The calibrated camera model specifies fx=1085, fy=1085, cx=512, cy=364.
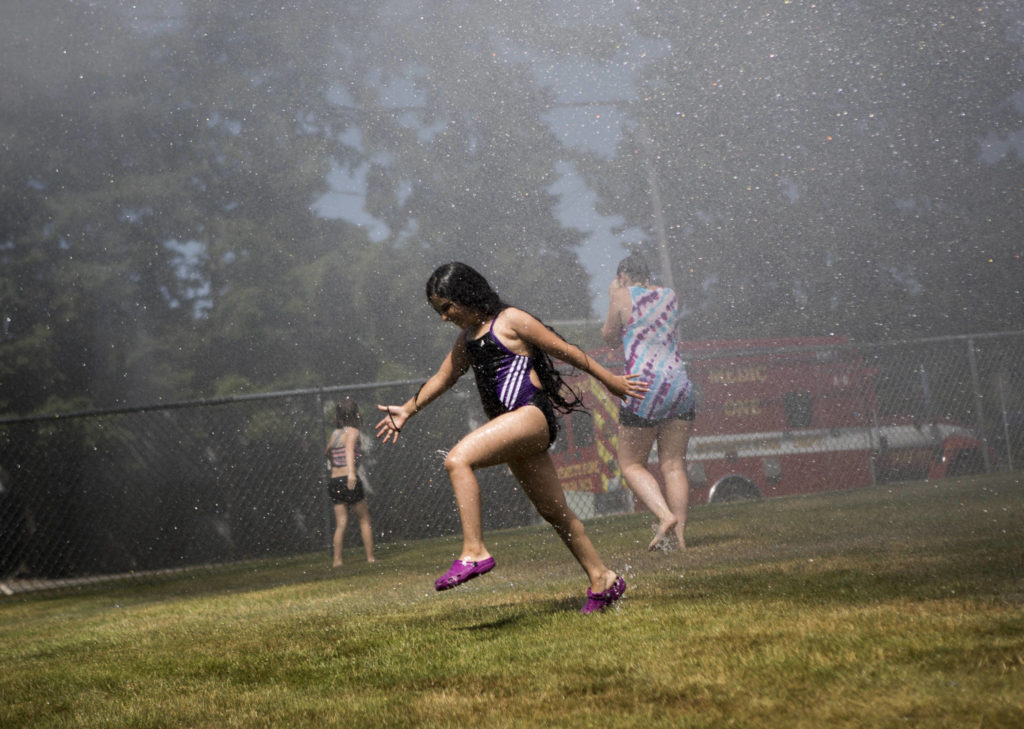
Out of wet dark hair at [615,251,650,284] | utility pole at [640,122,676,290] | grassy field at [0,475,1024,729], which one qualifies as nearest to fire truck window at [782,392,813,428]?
utility pole at [640,122,676,290]

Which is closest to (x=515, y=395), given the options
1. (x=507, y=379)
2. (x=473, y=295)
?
(x=507, y=379)

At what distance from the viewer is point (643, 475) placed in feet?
20.4

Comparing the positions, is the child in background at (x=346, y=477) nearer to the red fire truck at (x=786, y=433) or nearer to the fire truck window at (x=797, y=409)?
the red fire truck at (x=786, y=433)

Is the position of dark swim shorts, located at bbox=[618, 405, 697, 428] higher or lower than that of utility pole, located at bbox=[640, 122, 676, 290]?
lower

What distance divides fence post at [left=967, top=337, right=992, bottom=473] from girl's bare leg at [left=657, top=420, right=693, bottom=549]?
261 inches

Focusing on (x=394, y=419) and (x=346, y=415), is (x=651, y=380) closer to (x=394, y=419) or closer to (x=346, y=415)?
(x=394, y=419)

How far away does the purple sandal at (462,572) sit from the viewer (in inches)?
136

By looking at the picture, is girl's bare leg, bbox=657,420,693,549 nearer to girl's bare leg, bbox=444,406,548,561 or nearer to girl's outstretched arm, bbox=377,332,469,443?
girl's outstretched arm, bbox=377,332,469,443

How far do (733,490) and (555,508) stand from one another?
9172mm

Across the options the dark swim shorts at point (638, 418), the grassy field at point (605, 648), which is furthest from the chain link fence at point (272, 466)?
the grassy field at point (605, 648)

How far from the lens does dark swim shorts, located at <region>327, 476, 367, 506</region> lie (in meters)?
8.66

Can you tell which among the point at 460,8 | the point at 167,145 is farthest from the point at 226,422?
the point at 460,8

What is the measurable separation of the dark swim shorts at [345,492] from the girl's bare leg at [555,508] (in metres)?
4.97

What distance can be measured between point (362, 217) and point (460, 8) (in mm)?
3714
